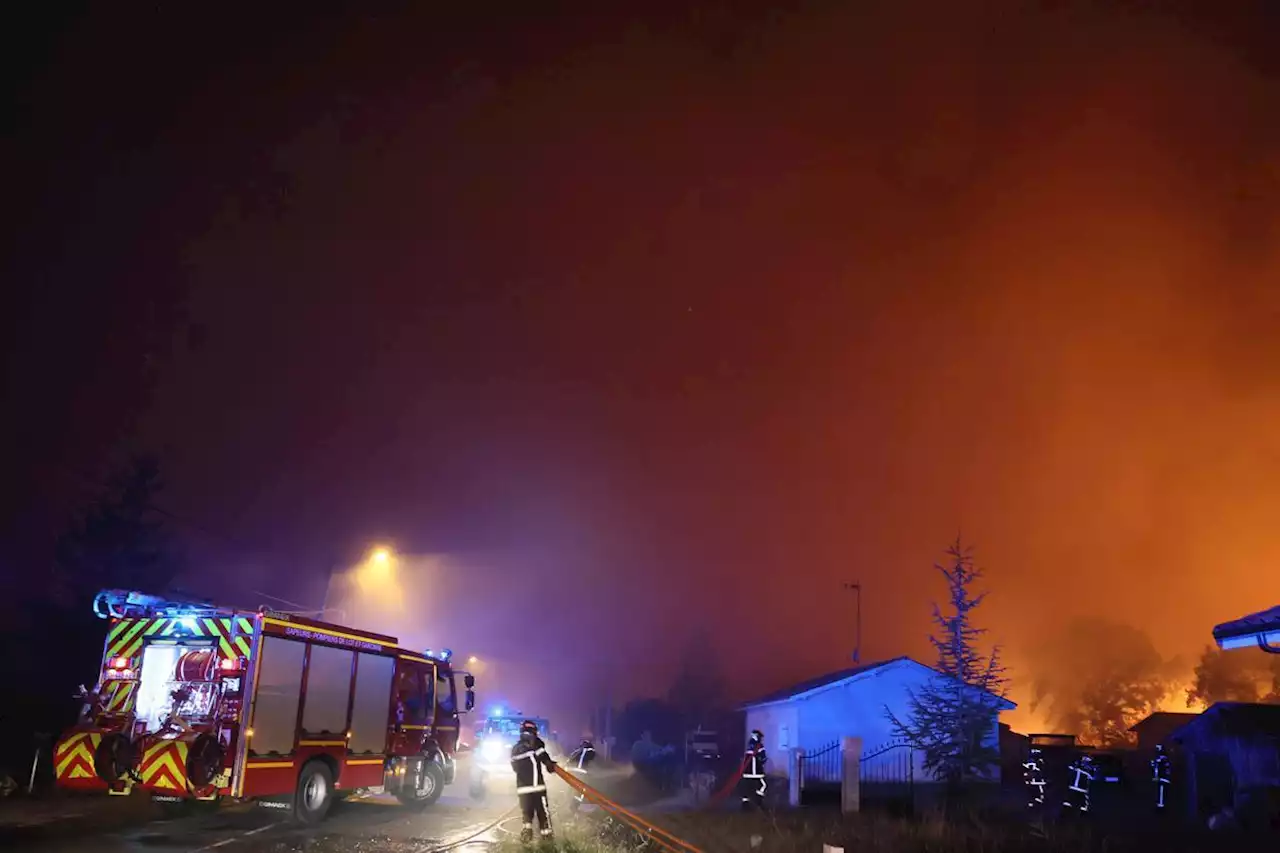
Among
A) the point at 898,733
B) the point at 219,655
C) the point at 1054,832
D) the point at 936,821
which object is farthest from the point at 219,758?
the point at 898,733

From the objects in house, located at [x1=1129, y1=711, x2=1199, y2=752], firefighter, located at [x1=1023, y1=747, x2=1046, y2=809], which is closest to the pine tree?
firefighter, located at [x1=1023, y1=747, x2=1046, y2=809]

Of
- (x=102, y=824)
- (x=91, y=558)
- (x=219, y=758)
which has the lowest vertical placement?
(x=102, y=824)

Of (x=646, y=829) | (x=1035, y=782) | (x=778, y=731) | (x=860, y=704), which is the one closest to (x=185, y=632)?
(x=646, y=829)

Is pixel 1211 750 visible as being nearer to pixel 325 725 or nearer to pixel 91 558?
pixel 325 725

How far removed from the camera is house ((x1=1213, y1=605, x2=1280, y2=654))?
8.49 m

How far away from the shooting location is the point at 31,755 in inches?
804

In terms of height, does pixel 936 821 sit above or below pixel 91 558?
below

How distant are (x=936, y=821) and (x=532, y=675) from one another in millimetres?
77993

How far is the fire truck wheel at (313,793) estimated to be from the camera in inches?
611

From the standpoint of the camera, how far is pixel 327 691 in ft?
54.0

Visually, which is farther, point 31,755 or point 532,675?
point 532,675

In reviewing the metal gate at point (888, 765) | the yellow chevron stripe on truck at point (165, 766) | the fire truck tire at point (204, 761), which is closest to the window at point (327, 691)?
the fire truck tire at point (204, 761)

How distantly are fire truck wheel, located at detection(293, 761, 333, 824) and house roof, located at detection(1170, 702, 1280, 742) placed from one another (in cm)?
2304

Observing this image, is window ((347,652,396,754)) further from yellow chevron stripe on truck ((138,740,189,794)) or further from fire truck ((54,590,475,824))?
yellow chevron stripe on truck ((138,740,189,794))
